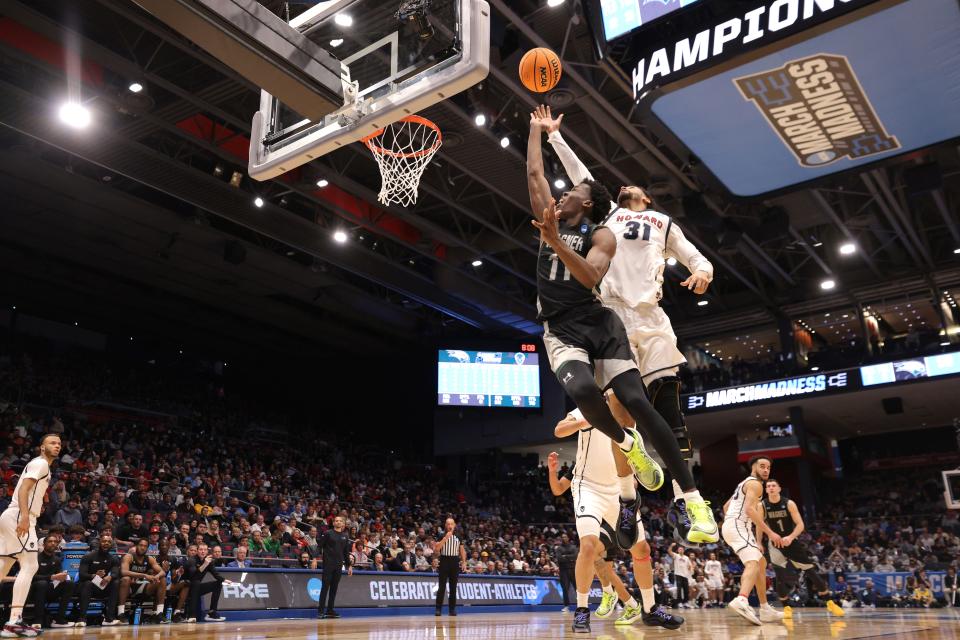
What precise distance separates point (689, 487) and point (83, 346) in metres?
28.4

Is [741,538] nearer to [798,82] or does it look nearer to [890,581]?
[798,82]

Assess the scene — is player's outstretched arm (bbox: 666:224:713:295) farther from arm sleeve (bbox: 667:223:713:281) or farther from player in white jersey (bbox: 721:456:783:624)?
player in white jersey (bbox: 721:456:783:624)

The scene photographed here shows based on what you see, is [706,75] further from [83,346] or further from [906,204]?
[83,346]

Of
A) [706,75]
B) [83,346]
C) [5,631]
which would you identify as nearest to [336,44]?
[706,75]

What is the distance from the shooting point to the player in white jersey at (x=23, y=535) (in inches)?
273

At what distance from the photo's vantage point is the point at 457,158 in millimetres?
16609

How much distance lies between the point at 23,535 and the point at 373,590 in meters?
8.15

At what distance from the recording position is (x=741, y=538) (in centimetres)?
830

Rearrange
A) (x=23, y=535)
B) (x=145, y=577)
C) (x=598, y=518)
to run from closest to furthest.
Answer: (x=598, y=518), (x=23, y=535), (x=145, y=577)

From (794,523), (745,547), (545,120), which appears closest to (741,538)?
(745,547)

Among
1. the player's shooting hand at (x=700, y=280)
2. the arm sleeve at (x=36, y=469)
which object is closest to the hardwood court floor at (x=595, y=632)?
the arm sleeve at (x=36, y=469)

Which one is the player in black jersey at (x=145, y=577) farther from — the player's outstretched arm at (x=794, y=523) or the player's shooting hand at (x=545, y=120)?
the player's shooting hand at (x=545, y=120)

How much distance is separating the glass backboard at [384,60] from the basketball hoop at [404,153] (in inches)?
181

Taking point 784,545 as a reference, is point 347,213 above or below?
above
